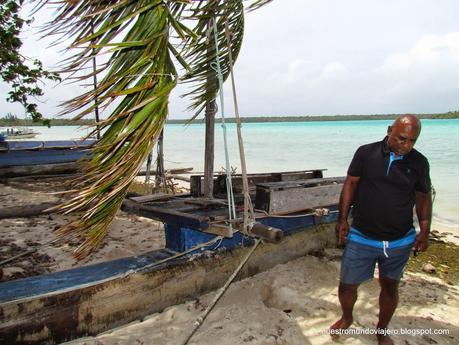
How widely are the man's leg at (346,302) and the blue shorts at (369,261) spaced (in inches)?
2.7

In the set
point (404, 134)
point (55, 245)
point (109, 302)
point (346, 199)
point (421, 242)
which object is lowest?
point (55, 245)

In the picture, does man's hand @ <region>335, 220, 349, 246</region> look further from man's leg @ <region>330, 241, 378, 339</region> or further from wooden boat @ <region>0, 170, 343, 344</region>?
wooden boat @ <region>0, 170, 343, 344</region>

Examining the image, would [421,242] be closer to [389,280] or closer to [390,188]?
[389,280]

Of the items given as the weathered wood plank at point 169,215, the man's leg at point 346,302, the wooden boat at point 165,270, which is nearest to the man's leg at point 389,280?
the man's leg at point 346,302

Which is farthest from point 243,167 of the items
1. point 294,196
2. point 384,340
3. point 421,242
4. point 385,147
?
point 384,340

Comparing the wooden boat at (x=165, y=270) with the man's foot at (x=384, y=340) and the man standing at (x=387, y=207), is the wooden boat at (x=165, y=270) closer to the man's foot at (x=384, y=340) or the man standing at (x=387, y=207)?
the man standing at (x=387, y=207)

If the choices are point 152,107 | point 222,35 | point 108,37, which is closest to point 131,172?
point 152,107

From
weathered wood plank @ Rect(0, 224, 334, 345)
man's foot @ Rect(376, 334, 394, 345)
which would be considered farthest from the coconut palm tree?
man's foot @ Rect(376, 334, 394, 345)

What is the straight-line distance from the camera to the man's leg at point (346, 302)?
2943mm

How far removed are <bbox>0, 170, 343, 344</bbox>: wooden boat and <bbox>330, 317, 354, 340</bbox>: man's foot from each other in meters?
0.95

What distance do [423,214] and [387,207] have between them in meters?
0.32

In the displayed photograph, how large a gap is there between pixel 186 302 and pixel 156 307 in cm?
32

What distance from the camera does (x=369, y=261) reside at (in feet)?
9.34

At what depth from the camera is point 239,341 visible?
2.87m
